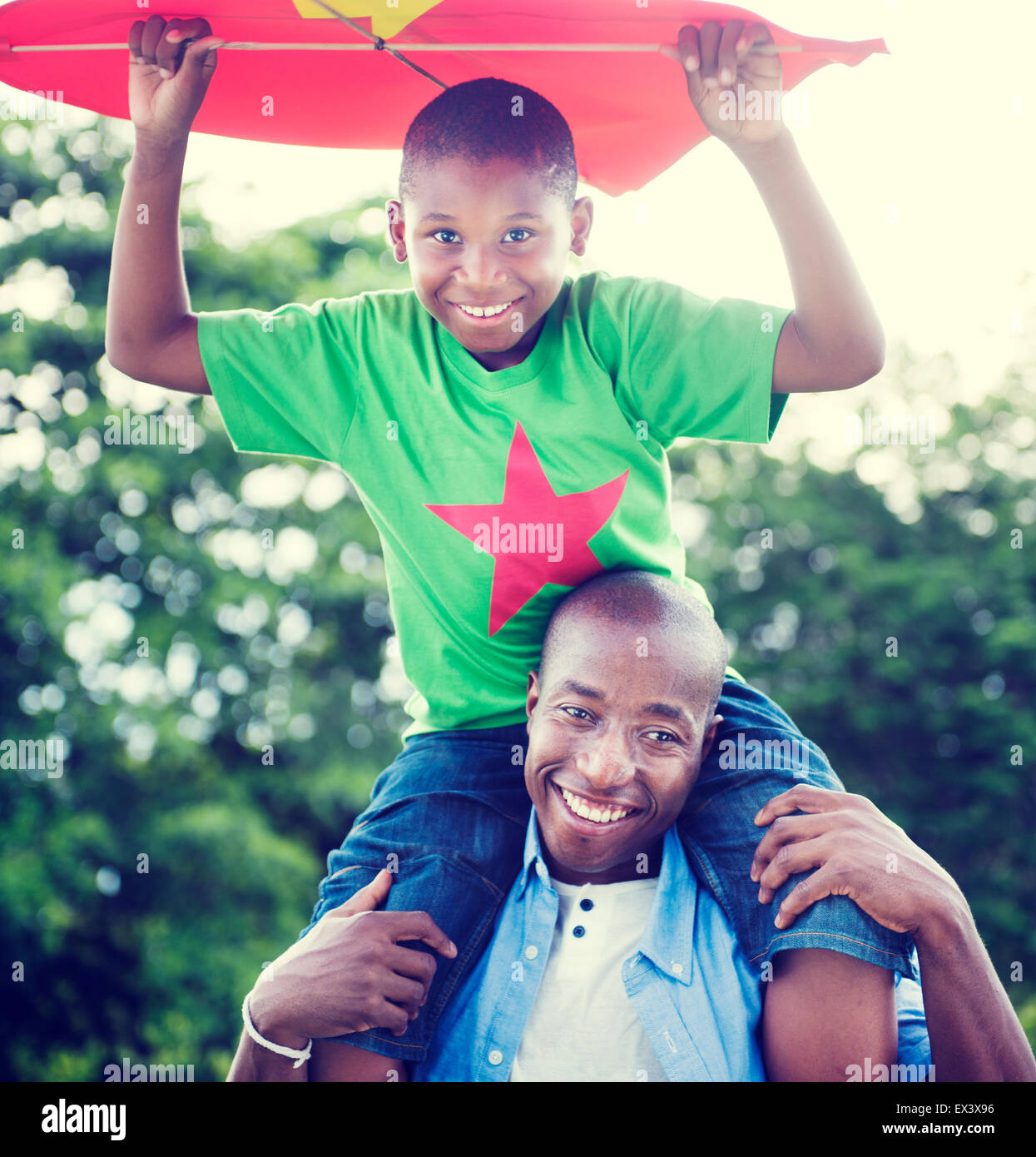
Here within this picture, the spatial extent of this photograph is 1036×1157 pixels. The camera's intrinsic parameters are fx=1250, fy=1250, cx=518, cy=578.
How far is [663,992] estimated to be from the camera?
204 centimetres

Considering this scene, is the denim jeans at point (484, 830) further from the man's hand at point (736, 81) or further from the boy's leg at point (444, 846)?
the man's hand at point (736, 81)

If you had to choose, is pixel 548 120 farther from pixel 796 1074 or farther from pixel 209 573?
pixel 209 573

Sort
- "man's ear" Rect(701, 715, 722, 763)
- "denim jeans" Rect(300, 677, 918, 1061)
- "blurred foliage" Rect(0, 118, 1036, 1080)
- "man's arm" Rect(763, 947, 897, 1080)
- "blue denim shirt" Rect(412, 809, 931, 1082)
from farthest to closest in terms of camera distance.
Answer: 1. "blurred foliage" Rect(0, 118, 1036, 1080)
2. "man's ear" Rect(701, 715, 722, 763)
3. "denim jeans" Rect(300, 677, 918, 1061)
4. "blue denim shirt" Rect(412, 809, 931, 1082)
5. "man's arm" Rect(763, 947, 897, 1080)

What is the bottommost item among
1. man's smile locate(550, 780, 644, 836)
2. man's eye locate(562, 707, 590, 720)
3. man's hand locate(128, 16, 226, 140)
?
man's smile locate(550, 780, 644, 836)

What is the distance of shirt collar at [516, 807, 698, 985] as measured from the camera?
206 cm

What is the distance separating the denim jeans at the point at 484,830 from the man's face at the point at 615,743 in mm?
103

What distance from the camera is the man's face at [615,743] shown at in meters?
2.09

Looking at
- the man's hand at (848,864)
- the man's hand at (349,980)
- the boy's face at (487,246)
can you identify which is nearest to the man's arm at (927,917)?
the man's hand at (848,864)

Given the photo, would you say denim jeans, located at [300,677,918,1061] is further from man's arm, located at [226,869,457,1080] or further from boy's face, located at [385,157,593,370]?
boy's face, located at [385,157,593,370]

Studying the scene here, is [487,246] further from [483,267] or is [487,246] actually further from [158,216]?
[158,216]

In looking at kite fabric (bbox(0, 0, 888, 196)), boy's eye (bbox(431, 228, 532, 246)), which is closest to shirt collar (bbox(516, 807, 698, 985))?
boy's eye (bbox(431, 228, 532, 246))

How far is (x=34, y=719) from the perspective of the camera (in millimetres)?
7941

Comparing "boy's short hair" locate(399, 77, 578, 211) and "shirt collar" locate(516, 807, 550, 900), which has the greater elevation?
"boy's short hair" locate(399, 77, 578, 211)

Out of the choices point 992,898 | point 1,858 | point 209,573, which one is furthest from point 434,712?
point 992,898
